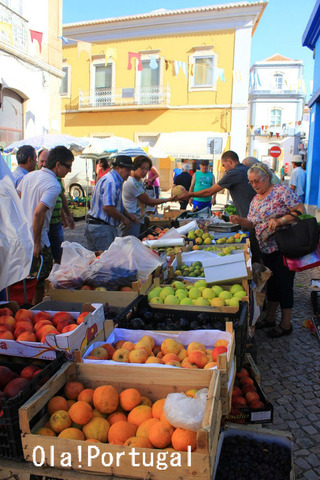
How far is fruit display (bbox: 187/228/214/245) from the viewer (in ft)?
16.4

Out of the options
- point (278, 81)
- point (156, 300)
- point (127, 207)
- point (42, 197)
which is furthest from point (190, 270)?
point (278, 81)

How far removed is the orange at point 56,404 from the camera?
166 centimetres

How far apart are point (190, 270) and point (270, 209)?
1.03m

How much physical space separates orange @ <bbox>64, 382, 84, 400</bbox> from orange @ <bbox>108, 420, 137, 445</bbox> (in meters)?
0.23

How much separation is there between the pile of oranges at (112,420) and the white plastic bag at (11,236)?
0.85 meters

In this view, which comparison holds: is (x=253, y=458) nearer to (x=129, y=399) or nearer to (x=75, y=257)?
(x=129, y=399)

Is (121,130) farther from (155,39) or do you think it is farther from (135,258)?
(135,258)

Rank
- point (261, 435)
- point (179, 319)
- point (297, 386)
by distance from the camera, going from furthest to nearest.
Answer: point (297, 386) → point (179, 319) → point (261, 435)

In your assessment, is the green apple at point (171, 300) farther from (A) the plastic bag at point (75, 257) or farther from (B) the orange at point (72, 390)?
(B) the orange at point (72, 390)

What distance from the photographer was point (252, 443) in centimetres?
206

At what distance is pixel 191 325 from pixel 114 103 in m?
22.9

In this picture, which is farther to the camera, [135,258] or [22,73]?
[22,73]

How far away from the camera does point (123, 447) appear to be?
1.43 metres

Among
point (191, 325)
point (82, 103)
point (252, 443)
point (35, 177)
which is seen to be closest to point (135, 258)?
point (191, 325)
